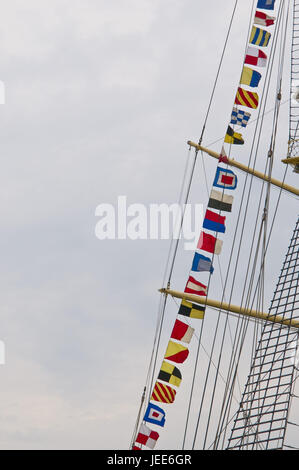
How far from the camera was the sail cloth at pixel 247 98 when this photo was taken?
81.5 feet

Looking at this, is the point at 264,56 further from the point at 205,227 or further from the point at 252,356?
the point at 252,356

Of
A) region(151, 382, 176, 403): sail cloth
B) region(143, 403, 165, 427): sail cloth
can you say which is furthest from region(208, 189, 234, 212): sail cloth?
region(143, 403, 165, 427): sail cloth

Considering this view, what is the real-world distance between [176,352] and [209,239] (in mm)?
4817

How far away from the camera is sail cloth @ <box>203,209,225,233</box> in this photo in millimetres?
26516

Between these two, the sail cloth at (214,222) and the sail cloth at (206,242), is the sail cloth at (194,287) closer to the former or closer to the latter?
the sail cloth at (206,242)

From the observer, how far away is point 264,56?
24781 millimetres

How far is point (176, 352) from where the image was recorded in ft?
97.0

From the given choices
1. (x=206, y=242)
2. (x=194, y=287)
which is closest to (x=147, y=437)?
(x=194, y=287)

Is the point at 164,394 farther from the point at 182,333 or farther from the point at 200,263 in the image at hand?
the point at 200,263

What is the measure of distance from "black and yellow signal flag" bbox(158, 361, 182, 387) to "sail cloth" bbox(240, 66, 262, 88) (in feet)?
35.3

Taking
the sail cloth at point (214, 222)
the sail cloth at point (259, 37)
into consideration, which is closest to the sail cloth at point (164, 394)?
the sail cloth at point (214, 222)

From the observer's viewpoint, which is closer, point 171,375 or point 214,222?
point 214,222
